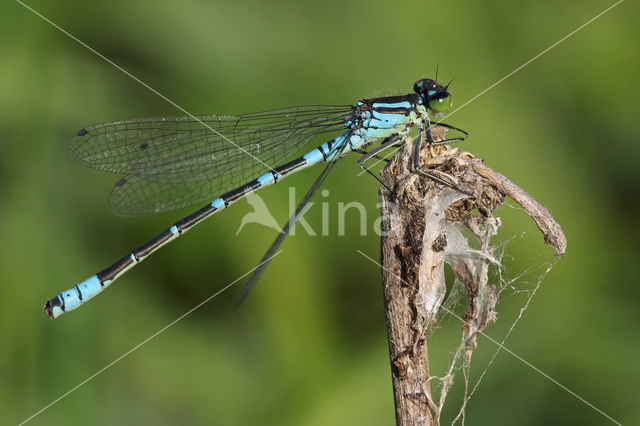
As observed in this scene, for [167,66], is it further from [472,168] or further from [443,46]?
Answer: [472,168]

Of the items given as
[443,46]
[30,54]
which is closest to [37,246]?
[30,54]

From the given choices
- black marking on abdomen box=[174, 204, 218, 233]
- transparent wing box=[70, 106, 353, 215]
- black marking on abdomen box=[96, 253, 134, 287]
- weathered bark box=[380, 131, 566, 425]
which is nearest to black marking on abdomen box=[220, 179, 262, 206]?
black marking on abdomen box=[174, 204, 218, 233]

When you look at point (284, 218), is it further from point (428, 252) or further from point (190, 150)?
point (428, 252)

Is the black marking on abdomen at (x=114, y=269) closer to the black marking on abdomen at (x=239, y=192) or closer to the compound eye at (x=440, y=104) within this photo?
the black marking on abdomen at (x=239, y=192)

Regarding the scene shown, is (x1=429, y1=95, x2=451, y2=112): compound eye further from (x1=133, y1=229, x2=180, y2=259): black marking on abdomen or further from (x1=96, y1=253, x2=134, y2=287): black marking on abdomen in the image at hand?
(x1=96, y1=253, x2=134, y2=287): black marking on abdomen

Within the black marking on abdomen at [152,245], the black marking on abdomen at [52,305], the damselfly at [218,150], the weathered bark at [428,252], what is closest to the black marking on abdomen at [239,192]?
the damselfly at [218,150]

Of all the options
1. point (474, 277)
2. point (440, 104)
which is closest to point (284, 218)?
point (440, 104)
